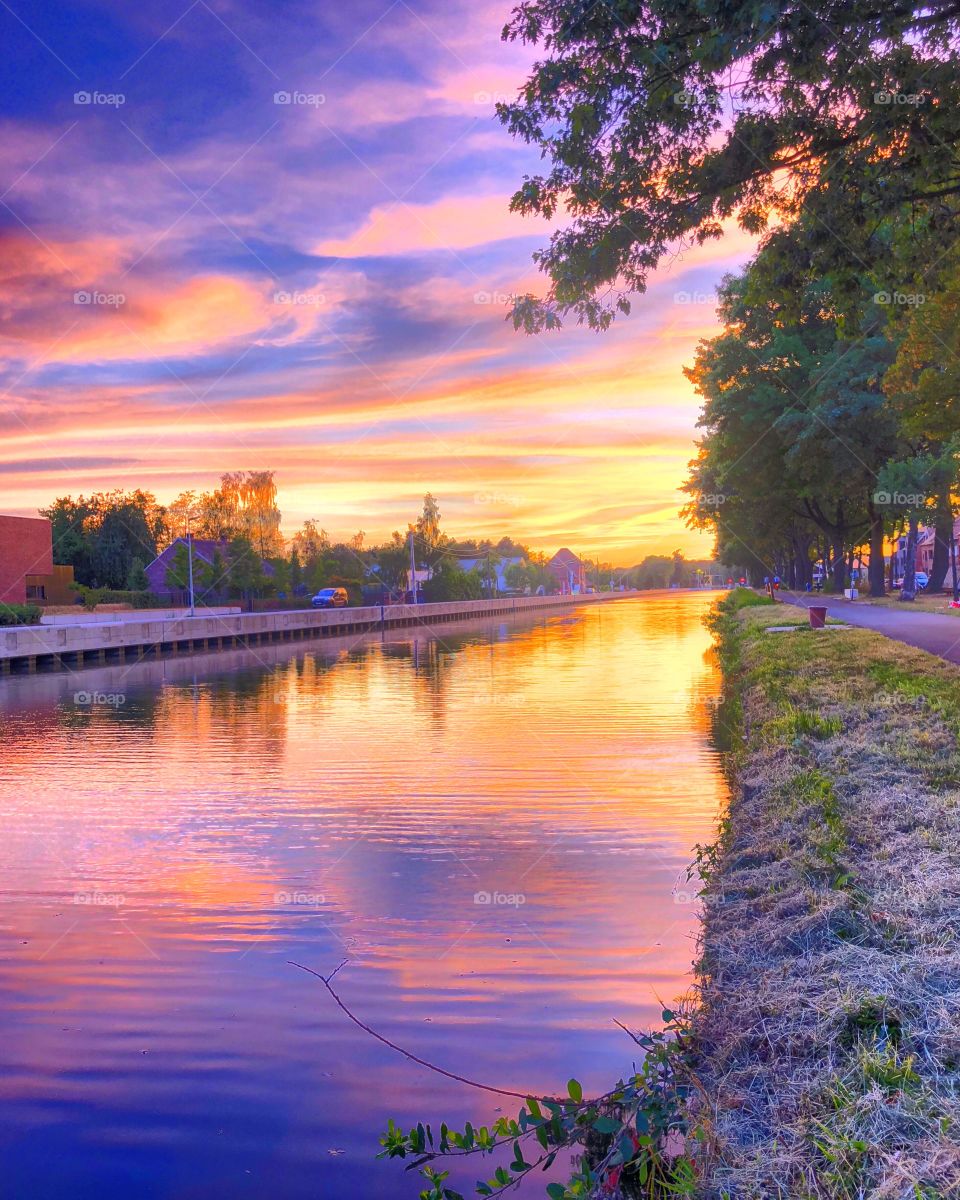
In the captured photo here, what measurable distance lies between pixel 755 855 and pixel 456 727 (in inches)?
418

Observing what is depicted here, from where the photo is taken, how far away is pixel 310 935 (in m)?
7.03

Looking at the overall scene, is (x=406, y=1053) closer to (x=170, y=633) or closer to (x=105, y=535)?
(x=170, y=633)

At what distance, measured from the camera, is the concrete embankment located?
111ft

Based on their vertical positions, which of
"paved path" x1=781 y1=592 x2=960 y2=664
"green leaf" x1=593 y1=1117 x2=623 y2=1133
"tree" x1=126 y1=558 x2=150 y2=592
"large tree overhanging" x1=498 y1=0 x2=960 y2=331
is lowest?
"green leaf" x1=593 y1=1117 x2=623 y2=1133

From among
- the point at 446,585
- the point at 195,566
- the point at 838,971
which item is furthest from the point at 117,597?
the point at 838,971

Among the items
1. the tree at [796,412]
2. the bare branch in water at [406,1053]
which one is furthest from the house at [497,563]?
the bare branch in water at [406,1053]

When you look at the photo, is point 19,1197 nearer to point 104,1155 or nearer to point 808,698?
point 104,1155

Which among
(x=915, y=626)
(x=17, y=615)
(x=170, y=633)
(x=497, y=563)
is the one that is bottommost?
(x=170, y=633)

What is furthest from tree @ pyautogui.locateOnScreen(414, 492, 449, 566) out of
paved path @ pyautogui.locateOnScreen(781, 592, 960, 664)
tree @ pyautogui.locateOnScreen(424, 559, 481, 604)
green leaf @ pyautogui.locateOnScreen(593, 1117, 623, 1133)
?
green leaf @ pyautogui.locateOnScreen(593, 1117, 623, 1133)

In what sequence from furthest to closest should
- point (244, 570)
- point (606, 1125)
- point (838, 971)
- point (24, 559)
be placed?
1. point (244, 570)
2. point (24, 559)
3. point (838, 971)
4. point (606, 1125)

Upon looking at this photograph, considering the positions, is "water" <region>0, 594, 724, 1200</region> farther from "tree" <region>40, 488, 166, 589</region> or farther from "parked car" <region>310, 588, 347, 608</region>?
"tree" <region>40, 488, 166, 589</region>

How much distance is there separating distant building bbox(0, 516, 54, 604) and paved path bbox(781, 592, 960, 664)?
47725 millimetres

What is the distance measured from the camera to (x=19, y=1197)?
4.09 metres

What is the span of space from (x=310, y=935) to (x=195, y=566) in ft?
214
